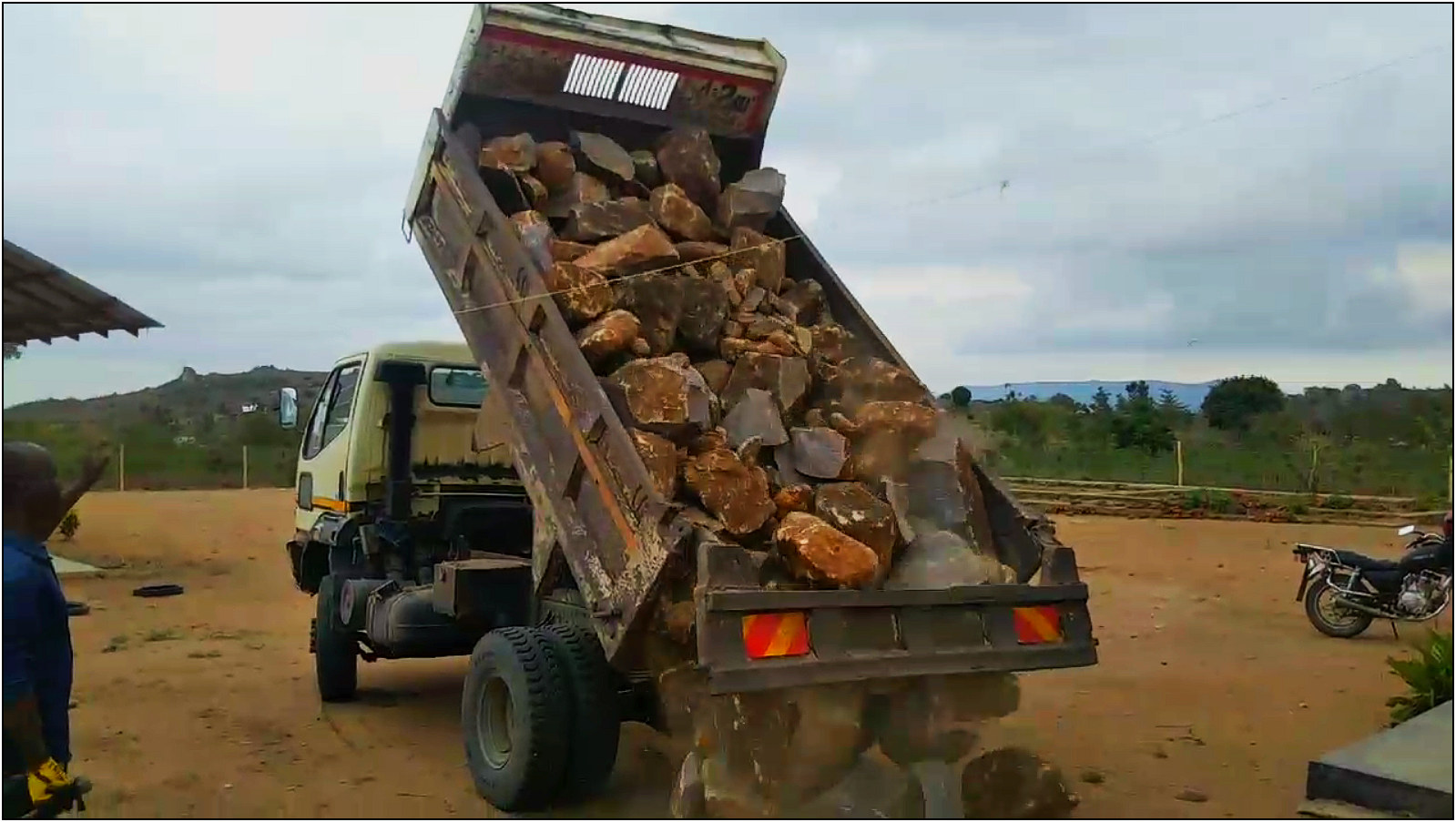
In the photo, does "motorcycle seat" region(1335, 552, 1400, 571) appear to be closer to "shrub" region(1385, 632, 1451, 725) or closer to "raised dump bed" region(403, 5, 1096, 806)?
"shrub" region(1385, 632, 1451, 725)

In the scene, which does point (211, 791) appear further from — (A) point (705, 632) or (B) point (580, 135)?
(B) point (580, 135)

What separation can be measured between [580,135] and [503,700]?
2.48 m

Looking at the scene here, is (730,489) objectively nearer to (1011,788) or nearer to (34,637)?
(1011,788)

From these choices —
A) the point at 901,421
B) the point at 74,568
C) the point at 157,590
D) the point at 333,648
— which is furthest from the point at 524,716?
the point at 74,568

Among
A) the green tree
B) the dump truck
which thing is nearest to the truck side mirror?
the dump truck

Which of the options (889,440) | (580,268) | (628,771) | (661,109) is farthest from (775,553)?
(661,109)

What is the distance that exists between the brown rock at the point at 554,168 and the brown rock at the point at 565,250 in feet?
1.59

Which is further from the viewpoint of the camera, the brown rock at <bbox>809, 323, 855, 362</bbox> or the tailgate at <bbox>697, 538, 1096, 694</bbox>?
the brown rock at <bbox>809, 323, 855, 362</bbox>

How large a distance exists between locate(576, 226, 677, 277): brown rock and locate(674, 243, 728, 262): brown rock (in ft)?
0.30

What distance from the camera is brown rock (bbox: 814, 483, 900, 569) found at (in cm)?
436

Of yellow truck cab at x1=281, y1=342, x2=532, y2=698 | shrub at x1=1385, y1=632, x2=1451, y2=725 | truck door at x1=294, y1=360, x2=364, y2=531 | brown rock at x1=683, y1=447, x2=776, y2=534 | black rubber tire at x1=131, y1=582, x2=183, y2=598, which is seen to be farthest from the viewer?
black rubber tire at x1=131, y1=582, x2=183, y2=598

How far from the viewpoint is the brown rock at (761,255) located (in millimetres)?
5441

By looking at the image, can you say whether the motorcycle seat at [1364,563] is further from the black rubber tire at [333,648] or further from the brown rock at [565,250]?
the black rubber tire at [333,648]

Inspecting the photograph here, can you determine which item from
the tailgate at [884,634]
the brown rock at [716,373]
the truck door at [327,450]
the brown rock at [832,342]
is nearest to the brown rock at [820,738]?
the tailgate at [884,634]
